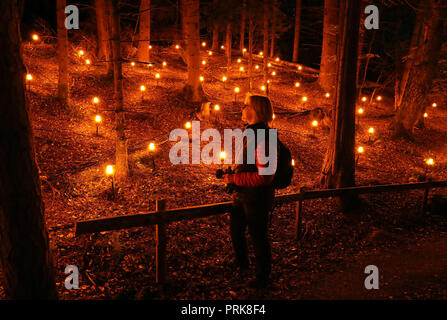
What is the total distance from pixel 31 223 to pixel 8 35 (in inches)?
69.8

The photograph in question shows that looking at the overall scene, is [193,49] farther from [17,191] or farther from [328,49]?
[17,191]

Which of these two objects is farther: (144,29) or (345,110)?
(144,29)

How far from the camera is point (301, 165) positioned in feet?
35.2

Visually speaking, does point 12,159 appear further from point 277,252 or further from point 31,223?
point 277,252

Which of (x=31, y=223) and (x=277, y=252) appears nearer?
A: (x=31, y=223)

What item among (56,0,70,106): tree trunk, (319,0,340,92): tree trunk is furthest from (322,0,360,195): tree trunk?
(319,0,340,92): tree trunk

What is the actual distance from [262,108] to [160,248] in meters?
2.43

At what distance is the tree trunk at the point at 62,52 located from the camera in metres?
10.6

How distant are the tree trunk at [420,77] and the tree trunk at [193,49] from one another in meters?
8.59

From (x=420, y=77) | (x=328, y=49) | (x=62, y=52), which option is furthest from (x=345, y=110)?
(x=328, y=49)

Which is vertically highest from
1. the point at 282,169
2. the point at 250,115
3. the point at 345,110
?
the point at 345,110

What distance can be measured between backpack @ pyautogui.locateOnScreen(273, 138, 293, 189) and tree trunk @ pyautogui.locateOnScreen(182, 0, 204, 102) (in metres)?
9.70

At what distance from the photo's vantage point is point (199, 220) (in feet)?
22.3
